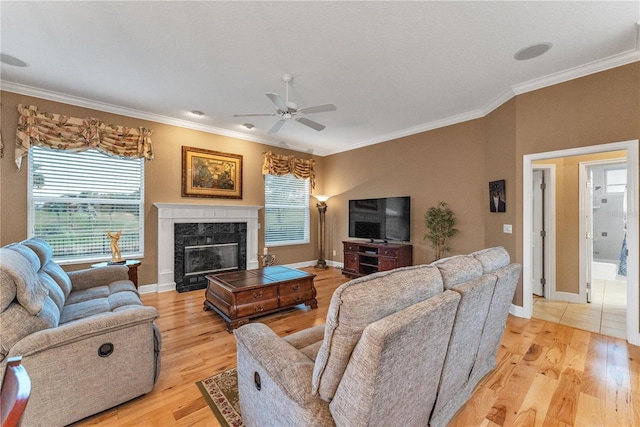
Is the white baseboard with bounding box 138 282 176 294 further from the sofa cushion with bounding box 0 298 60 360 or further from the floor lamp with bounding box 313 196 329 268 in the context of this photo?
the floor lamp with bounding box 313 196 329 268

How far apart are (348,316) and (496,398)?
1.73 metres

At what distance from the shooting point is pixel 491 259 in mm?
1870

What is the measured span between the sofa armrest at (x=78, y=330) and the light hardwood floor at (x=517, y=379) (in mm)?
576

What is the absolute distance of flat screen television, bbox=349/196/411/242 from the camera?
5.02m

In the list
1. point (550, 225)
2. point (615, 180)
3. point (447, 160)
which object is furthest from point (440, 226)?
point (615, 180)

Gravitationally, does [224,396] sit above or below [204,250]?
below

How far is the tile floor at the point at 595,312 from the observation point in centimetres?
305

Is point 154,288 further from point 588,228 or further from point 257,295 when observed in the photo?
point 588,228

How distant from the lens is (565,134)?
119 inches

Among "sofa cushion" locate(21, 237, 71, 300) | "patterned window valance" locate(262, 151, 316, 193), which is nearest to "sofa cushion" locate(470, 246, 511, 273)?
"sofa cushion" locate(21, 237, 71, 300)

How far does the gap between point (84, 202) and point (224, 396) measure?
3.72 meters

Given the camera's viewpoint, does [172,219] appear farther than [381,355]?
Yes

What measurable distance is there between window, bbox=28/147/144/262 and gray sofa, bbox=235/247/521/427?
377 centimetres

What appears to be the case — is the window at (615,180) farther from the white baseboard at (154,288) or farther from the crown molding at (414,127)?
the white baseboard at (154,288)
